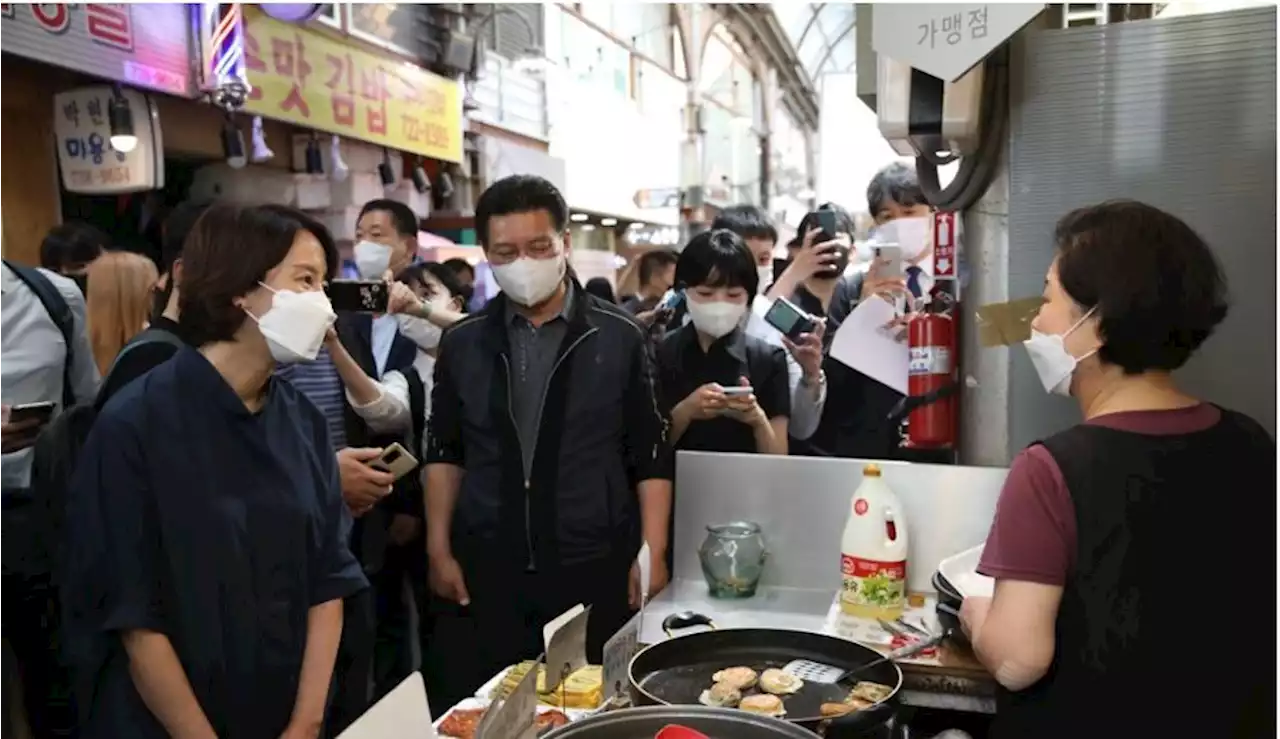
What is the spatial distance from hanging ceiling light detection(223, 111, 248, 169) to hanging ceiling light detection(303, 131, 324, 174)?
63 centimetres

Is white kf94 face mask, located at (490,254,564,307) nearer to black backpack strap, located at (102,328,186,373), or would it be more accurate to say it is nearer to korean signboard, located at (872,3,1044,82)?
black backpack strap, located at (102,328,186,373)

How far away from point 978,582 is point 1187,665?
49 cm

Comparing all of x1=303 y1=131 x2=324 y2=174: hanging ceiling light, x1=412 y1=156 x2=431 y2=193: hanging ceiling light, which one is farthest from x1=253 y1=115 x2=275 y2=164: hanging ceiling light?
x1=412 y1=156 x2=431 y2=193: hanging ceiling light

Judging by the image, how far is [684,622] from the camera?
1.88m

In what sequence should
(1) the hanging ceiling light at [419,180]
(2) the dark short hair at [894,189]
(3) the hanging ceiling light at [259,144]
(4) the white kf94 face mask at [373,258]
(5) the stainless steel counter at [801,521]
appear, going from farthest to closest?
(1) the hanging ceiling light at [419,180] < (3) the hanging ceiling light at [259,144] < (4) the white kf94 face mask at [373,258] < (2) the dark short hair at [894,189] < (5) the stainless steel counter at [801,521]

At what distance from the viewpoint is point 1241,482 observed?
4.38ft

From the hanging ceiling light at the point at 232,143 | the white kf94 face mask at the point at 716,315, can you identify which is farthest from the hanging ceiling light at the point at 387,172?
the white kf94 face mask at the point at 716,315

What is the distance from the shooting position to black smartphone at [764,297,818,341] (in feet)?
9.28

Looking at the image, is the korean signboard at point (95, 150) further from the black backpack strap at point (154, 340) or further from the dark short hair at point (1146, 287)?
the dark short hair at point (1146, 287)

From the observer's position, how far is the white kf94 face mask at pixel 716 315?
274 cm

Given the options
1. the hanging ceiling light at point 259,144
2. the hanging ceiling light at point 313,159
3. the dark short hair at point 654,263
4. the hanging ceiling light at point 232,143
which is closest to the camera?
the dark short hair at point 654,263

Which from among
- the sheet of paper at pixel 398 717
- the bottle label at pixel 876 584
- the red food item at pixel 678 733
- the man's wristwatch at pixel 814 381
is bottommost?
the bottle label at pixel 876 584

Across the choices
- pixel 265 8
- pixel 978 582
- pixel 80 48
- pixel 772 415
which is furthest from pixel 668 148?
pixel 978 582

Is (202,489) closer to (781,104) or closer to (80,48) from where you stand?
(80,48)
